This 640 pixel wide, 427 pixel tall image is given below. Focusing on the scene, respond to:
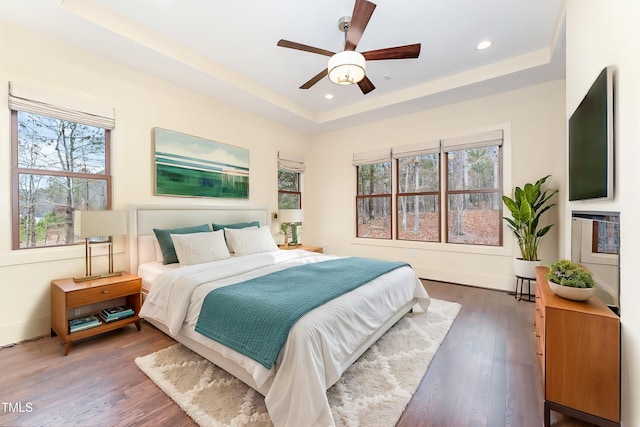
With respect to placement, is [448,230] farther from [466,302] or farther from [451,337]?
[451,337]

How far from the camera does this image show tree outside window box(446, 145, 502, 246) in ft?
13.5

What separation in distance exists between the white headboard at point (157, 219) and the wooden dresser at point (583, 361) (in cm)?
377

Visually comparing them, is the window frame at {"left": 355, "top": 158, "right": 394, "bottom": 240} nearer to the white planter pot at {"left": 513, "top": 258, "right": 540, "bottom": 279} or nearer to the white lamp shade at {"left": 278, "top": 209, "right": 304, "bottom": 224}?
the white lamp shade at {"left": 278, "top": 209, "right": 304, "bottom": 224}

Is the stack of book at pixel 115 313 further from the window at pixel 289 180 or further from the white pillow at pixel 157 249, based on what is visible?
the window at pixel 289 180

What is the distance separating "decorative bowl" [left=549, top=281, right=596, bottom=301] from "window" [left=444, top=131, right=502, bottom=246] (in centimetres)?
272

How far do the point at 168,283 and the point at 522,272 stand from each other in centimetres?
415

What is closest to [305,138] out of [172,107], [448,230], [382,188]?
[382,188]

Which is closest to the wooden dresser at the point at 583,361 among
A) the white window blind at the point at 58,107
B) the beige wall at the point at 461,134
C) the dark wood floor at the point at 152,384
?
the dark wood floor at the point at 152,384

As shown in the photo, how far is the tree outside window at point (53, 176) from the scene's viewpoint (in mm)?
2582

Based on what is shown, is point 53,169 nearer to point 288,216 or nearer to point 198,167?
point 198,167

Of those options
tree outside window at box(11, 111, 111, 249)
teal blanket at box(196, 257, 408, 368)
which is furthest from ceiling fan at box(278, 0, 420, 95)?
tree outside window at box(11, 111, 111, 249)

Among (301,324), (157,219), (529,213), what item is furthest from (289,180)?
(301,324)

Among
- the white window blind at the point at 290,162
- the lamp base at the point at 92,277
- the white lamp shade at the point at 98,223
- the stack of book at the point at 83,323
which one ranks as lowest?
the stack of book at the point at 83,323

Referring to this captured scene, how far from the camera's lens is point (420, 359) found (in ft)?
7.23
